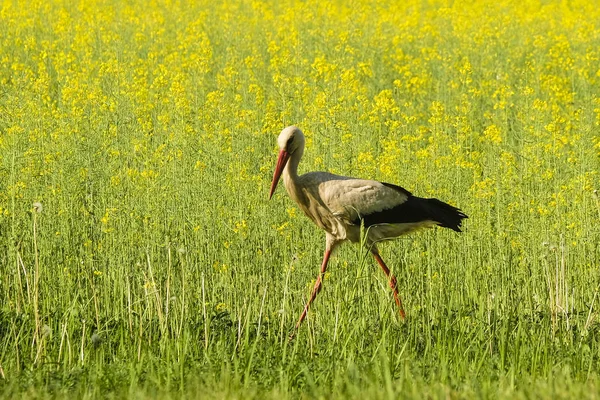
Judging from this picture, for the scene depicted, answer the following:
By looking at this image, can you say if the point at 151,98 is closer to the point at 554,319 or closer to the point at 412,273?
the point at 412,273

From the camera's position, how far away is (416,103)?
44.0 feet

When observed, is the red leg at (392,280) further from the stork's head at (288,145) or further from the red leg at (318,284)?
the stork's head at (288,145)

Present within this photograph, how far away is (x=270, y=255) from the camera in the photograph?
763 cm

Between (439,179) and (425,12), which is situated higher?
(425,12)

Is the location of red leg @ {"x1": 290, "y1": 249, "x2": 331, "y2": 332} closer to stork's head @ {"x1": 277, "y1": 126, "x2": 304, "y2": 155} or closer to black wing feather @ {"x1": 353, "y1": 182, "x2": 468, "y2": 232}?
black wing feather @ {"x1": 353, "y1": 182, "x2": 468, "y2": 232}

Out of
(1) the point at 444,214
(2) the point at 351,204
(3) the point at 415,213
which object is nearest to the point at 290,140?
(2) the point at 351,204

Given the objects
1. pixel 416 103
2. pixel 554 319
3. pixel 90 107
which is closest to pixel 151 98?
pixel 90 107

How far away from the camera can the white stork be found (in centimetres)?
745

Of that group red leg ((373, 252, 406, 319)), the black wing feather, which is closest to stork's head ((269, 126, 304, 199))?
the black wing feather

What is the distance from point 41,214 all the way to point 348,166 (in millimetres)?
2586

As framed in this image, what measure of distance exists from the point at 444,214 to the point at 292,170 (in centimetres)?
114

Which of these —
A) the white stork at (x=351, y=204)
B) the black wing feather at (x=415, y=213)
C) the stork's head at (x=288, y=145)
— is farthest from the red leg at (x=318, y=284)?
the stork's head at (x=288, y=145)

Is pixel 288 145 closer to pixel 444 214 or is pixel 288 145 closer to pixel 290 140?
pixel 290 140

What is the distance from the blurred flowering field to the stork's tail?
221mm
